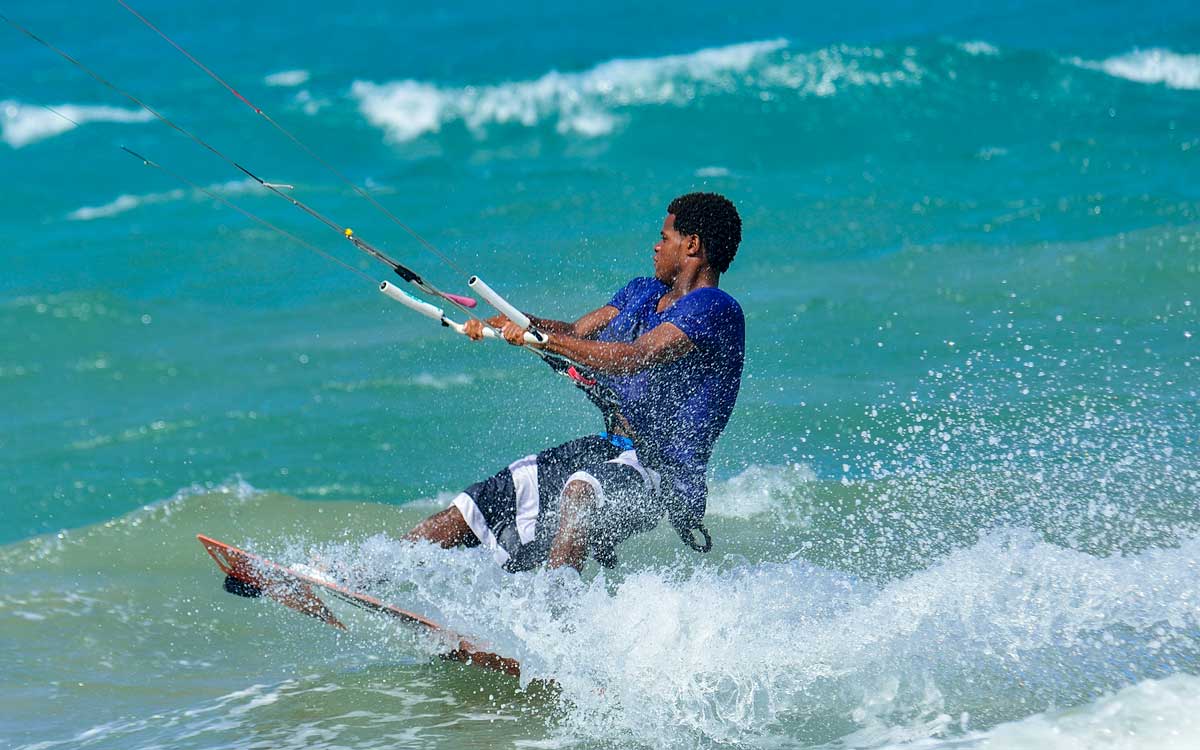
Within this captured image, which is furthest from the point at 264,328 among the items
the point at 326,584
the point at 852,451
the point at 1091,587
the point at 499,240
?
the point at 1091,587

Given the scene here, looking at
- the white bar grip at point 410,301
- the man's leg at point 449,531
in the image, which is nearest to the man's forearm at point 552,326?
the white bar grip at point 410,301

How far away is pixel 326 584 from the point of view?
16.5ft

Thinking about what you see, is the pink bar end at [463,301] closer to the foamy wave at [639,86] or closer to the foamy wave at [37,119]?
the foamy wave at [639,86]

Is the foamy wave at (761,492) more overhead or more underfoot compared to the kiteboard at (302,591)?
more overhead

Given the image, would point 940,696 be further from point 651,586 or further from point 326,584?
point 326,584

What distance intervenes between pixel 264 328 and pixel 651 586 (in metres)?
8.88

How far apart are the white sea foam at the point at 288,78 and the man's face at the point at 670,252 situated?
1486 centimetres

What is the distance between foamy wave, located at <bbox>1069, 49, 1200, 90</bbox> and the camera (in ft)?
58.5

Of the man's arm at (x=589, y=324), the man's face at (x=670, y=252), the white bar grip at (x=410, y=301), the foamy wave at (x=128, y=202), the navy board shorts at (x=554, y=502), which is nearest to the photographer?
the white bar grip at (x=410, y=301)

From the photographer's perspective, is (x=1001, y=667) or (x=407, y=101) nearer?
(x=1001, y=667)

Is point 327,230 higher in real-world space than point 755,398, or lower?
higher

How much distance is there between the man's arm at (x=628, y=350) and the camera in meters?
4.75

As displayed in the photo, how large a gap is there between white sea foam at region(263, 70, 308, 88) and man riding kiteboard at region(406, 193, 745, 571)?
14779 mm

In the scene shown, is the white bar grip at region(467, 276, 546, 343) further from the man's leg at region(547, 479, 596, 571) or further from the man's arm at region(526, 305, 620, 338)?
the man's arm at region(526, 305, 620, 338)
